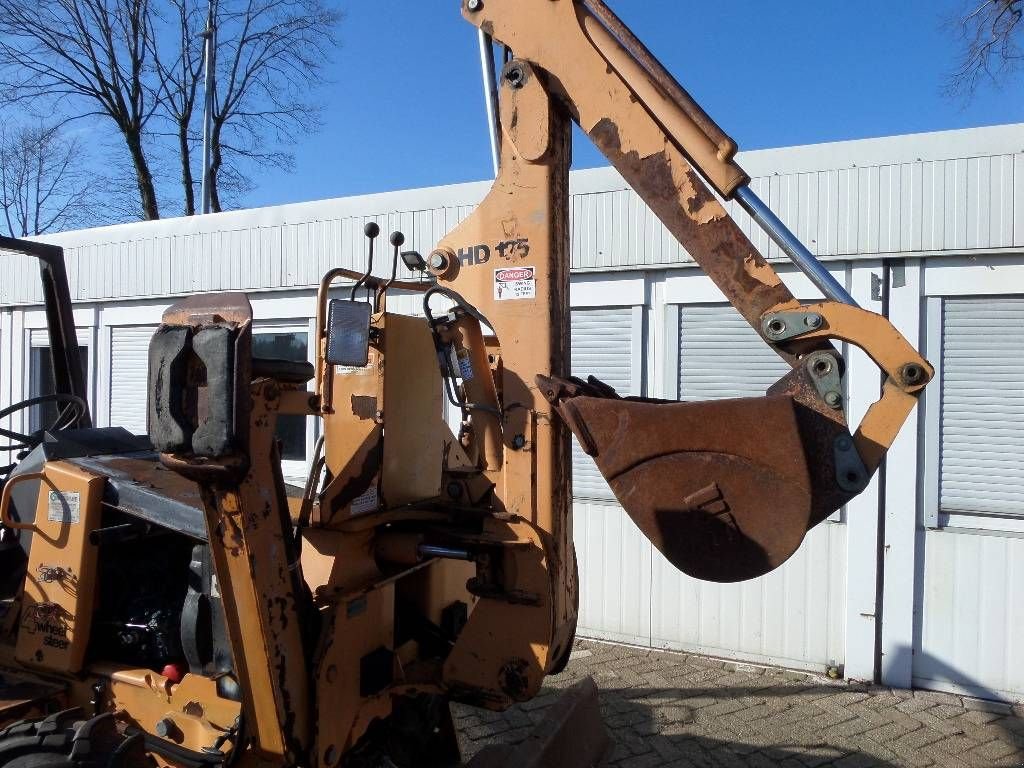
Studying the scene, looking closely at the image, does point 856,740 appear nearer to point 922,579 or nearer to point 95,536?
point 922,579

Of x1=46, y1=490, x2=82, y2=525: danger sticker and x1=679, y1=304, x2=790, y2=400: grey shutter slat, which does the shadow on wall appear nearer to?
x1=679, y1=304, x2=790, y2=400: grey shutter slat

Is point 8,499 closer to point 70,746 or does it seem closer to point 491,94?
point 70,746

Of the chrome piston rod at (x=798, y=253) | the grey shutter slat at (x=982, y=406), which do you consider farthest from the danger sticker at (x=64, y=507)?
the grey shutter slat at (x=982, y=406)

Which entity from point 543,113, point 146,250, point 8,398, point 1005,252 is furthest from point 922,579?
point 8,398

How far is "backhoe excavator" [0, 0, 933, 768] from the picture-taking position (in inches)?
94.3

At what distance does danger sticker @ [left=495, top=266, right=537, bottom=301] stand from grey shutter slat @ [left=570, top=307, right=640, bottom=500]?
3.74 m

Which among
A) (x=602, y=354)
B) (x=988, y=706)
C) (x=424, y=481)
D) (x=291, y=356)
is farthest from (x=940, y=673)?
(x=291, y=356)

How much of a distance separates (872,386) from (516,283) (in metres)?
3.84

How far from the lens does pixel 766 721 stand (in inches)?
201

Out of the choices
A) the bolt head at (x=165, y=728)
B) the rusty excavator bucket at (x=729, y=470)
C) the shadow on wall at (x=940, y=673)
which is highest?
the rusty excavator bucket at (x=729, y=470)

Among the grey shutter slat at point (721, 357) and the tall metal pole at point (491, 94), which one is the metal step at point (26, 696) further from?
the grey shutter slat at point (721, 357)

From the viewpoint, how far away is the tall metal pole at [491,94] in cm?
297

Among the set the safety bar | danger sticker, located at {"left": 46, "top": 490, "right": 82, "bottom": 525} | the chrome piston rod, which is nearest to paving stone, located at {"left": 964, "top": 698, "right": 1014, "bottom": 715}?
the chrome piston rod

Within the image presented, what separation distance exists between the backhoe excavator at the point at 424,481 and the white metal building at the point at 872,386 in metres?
2.92
